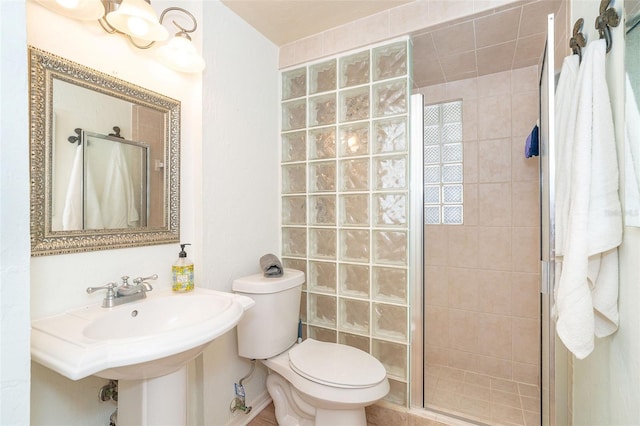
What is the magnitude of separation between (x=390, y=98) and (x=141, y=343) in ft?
5.01

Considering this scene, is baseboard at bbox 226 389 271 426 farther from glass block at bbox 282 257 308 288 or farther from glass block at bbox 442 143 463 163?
glass block at bbox 442 143 463 163

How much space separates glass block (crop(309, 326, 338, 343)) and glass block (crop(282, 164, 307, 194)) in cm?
85

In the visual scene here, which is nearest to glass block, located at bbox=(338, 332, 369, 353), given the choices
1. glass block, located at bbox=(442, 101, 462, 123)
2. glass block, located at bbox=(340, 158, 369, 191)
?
glass block, located at bbox=(340, 158, 369, 191)

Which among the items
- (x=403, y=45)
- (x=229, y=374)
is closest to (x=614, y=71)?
(x=403, y=45)

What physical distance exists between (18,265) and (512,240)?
235 centimetres

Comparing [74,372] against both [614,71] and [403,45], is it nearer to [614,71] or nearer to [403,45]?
[614,71]

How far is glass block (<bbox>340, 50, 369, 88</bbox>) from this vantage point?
5.45 feet

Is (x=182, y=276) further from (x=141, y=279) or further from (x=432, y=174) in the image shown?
(x=432, y=174)

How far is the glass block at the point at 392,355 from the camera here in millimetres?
1563

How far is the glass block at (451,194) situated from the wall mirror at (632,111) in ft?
4.70

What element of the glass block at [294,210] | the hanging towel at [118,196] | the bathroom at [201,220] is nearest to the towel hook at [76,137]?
the hanging towel at [118,196]

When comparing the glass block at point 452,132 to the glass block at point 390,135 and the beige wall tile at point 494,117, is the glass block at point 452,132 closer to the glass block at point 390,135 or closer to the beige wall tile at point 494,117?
the beige wall tile at point 494,117

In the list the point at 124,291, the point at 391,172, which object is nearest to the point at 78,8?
the point at 124,291

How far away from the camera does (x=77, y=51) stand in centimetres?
104
